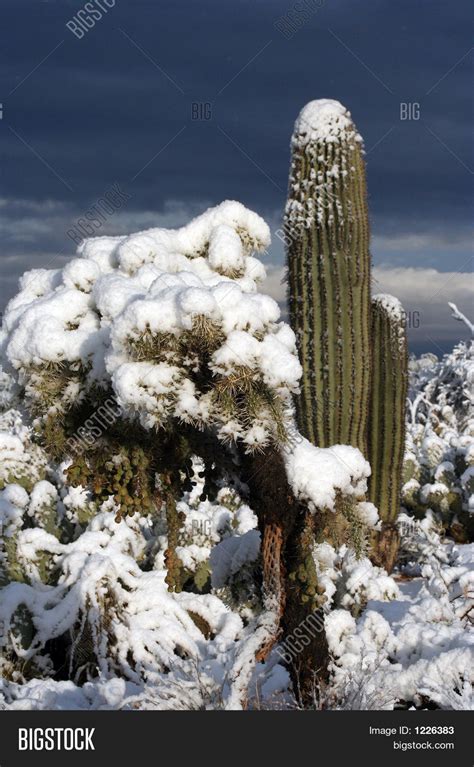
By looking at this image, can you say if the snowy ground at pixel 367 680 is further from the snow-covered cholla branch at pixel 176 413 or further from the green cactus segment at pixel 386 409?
the green cactus segment at pixel 386 409

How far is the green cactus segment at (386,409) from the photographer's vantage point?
778cm

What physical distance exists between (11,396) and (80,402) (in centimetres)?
35

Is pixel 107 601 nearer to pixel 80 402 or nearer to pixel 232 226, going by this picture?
pixel 80 402

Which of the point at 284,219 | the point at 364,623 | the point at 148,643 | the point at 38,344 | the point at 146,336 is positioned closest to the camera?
the point at 146,336

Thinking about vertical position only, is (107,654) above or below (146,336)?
below

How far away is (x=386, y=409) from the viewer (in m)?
7.84

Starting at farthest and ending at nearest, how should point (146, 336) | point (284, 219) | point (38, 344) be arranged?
1. point (284, 219)
2. point (38, 344)
3. point (146, 336)

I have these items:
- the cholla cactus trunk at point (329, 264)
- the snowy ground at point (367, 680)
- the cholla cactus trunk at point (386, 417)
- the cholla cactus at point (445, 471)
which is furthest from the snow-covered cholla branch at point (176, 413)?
the cholla cactus at point (445, 471)

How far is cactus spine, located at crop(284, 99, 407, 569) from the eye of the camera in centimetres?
667

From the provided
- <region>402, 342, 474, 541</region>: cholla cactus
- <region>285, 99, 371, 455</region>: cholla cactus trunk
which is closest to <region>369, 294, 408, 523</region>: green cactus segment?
<region>285, 99, 371, 455</region>: cholla cactus trunk

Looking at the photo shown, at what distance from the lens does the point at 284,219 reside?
6.86 meters

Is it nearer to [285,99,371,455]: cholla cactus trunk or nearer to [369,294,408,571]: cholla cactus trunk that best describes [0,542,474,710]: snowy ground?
[285,99,371,455]: cholla cactus trunk
